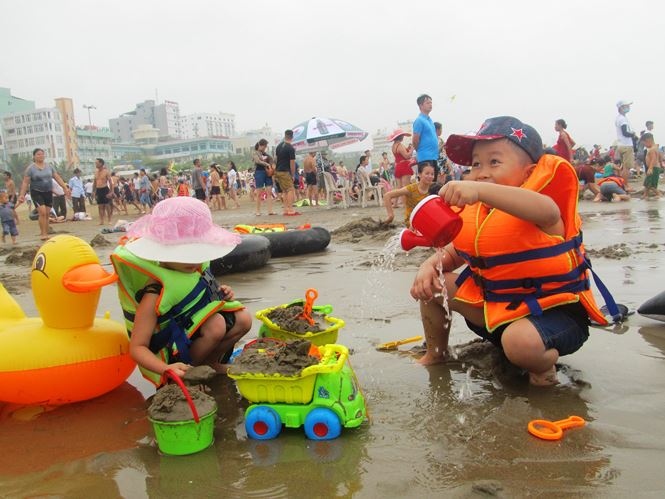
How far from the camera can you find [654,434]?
6.93 ft

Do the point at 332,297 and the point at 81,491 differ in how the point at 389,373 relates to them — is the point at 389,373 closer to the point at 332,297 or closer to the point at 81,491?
the point at 81,491

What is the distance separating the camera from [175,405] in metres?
2.24

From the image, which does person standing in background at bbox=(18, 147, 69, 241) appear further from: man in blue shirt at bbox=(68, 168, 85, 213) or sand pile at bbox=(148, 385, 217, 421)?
sand pile at bbox=(148, 385, 217, 421)

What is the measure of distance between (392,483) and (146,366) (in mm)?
1245

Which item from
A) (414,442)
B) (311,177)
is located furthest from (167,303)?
(311,177)

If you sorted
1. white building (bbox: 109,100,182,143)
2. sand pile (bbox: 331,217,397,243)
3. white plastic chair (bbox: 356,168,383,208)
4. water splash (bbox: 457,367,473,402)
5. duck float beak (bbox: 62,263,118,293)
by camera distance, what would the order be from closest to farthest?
water splash (bbox: 457,367,473,402)
duck float beak (bbox: 62,263,118,293)
sand pile (bbox: 331,217,397,243)
white plastic chair (bbox: 356,168,383,208)
white building (bbox: 109,100,182,143)

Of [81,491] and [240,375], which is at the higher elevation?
[240,375]

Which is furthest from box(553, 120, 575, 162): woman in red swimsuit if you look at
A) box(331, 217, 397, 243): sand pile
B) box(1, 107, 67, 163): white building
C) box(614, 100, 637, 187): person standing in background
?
box(1, 107, 67, 163): white building

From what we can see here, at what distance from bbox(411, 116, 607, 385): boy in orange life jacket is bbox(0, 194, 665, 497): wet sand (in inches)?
10.6

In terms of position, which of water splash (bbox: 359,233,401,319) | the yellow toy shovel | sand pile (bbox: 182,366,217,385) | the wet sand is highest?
sand pile (bbox: 182,366,217,385)

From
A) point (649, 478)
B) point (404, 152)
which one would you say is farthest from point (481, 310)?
point (404, 152)

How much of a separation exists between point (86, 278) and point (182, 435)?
3.31 feet

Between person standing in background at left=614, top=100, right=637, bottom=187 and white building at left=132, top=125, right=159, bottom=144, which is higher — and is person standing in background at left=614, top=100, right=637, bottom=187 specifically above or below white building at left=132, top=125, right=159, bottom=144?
below

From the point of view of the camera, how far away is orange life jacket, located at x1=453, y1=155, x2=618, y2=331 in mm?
2467
